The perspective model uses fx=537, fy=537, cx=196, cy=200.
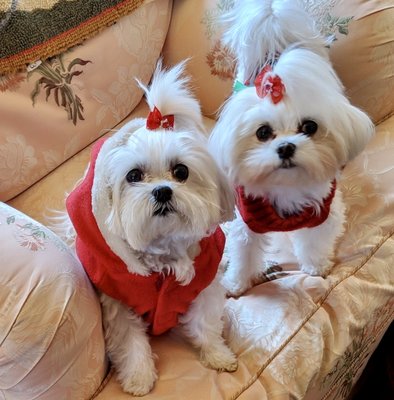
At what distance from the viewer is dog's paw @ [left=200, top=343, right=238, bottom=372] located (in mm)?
1056

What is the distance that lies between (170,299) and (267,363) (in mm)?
224

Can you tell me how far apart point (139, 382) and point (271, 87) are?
0.60 m

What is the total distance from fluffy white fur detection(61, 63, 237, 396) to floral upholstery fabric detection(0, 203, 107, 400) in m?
0.09

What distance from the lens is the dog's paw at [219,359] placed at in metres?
1.06

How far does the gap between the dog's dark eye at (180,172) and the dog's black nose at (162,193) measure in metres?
0.05

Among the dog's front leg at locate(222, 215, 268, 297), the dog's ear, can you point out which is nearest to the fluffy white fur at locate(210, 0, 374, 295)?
the dog's ear

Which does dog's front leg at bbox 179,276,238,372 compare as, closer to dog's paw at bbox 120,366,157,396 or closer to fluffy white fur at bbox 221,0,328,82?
dog's paw at bbox 120,366,157,396

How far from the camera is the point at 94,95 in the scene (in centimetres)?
148

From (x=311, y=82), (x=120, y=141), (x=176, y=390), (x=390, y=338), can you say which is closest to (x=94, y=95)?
(x=120, y=141)

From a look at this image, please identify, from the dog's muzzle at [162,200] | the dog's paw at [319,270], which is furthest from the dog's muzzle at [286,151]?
the dog's paw at [319,270]

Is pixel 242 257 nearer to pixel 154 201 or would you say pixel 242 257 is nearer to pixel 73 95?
pixel 154 201

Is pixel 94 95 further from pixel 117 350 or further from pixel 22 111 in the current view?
pixel 117 350

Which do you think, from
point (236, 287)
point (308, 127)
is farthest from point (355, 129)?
point (236, 287)

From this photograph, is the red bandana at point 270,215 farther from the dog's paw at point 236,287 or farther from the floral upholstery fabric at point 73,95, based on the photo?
the floral upholstery fabric at point 73,95
